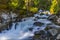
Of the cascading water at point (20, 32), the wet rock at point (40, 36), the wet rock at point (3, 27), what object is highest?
the wet rock at point (3, 27)

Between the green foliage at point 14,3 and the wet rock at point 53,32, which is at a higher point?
the green foliage at point 14,3

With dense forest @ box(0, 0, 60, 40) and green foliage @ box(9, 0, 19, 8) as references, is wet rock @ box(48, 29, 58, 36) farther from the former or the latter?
green foliage @ box(9, 0, 19, 8)

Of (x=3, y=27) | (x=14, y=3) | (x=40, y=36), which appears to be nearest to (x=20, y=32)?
(x=3, y=27)

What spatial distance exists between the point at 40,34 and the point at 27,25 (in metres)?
4.20

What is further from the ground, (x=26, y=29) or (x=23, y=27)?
(x=23, y=27)

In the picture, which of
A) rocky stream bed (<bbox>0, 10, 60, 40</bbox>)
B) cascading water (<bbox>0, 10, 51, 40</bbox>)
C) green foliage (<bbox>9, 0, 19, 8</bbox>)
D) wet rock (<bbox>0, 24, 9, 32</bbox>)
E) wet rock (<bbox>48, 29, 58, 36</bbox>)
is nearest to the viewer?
wet rock (<bbox>48, 29, 58, 36</bbox>)

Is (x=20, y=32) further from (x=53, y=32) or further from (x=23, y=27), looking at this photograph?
(x=53, y=32)

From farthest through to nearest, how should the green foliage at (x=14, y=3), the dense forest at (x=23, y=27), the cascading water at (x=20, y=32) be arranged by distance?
the green foliage at (x=14, y=3) < the cascading water at (x=20, y=32) < the dense forest at (x=23, y=27)

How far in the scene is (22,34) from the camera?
1593 cm

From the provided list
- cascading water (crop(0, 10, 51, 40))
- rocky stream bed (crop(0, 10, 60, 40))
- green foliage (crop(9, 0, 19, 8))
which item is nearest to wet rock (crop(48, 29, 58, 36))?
rocky stream bed (crop(0, 10, 60, 40))

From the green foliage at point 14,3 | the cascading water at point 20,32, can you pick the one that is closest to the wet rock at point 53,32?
the cascading water at point 20,32

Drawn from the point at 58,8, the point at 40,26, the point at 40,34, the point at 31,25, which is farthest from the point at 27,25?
the point at 58,8

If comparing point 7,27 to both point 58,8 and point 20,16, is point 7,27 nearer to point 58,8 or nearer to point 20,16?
point 20,16

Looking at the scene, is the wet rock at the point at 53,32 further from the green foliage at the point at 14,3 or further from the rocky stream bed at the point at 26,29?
the green foliage at the point at 14,3
